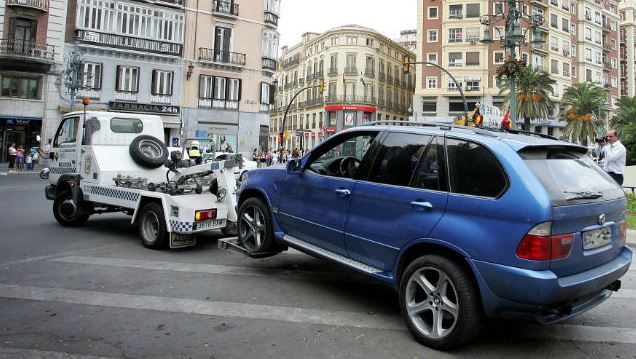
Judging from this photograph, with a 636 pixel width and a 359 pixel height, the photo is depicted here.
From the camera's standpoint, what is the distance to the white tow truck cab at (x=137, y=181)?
686 centimetres

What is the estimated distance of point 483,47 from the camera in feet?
175

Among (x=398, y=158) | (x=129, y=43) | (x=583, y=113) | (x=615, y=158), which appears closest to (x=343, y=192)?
(x=398, y=158)

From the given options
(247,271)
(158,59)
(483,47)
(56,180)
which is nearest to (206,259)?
(247,271)

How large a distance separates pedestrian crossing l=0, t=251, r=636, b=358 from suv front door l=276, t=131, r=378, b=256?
685 mm

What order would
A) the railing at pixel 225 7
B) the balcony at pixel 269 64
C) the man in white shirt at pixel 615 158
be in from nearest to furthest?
1. the man in white shirt at pixel 615 158
2. the railing at pixel 225 7
3. the balcony at pixel 269 64

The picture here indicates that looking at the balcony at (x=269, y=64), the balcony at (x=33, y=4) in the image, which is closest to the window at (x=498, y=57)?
the balcony at (x=269, y=64)

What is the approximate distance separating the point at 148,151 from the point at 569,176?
24.0 feet

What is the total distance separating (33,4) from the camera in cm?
3081

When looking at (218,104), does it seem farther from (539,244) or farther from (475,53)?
(539,244)

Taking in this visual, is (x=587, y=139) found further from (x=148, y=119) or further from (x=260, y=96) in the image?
(x=148, y=119)

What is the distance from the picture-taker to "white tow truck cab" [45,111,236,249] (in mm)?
6855

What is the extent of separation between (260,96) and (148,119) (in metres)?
30.4

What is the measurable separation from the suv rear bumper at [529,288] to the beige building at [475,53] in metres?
49.2

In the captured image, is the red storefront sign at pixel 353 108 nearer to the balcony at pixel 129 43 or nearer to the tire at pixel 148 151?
the balcony at pixel 129 43
